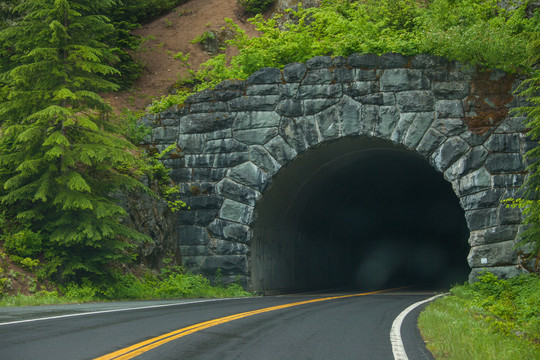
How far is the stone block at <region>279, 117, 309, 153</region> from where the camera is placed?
706 inches

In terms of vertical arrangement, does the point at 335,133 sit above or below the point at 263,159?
above

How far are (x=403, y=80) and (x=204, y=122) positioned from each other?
645 centimetres

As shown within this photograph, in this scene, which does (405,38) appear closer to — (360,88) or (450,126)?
(360,88)

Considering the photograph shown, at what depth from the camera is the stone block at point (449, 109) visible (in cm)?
1691

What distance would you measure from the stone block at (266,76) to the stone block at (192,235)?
5.05 m

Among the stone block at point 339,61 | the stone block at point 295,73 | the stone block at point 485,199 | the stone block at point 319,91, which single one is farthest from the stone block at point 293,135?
the stone block at point 485,199

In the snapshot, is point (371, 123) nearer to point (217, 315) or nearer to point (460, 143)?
point (460, 143)

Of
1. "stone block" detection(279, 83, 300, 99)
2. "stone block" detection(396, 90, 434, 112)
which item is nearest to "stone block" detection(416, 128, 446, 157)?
"stone block" detection(396, 90, 434, 112)

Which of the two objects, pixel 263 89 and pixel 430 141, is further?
pixel 263 89

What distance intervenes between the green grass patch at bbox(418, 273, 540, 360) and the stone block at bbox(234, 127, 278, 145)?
724 centimetres

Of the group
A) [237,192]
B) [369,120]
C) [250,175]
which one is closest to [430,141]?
[369,120]

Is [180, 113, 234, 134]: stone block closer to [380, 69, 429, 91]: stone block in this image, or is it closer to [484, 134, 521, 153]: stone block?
[380, 69, 429, 91]: stone block

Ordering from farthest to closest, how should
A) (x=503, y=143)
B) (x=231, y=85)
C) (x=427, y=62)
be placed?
(x=231, y=85), (x=427, y=62), (x=503, y=143)

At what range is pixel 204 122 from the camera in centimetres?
1886
